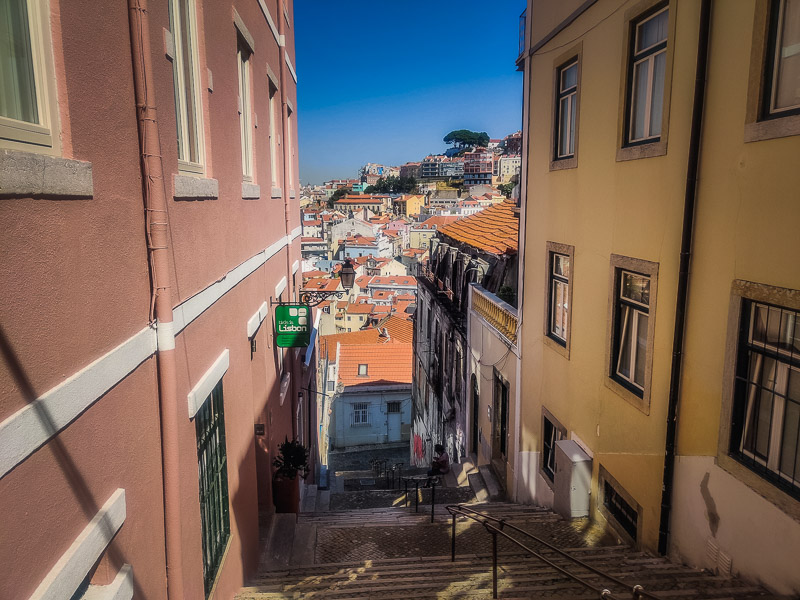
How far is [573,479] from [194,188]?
21.4 feet

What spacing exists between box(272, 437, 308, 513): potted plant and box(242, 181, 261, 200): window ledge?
161 inches

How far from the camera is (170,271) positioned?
12.9 ft

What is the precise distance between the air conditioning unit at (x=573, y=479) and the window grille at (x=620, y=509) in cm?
32

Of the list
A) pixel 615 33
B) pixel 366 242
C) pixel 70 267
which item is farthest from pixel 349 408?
pixel 366 242

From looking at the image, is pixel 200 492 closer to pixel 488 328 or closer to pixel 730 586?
pixel 730 586

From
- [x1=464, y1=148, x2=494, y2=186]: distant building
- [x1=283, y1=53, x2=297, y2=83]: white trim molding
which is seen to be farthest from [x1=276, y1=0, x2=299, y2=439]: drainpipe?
[x1=464, y1=148, x2=494, y2=186]: distant building

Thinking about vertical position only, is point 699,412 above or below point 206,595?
above

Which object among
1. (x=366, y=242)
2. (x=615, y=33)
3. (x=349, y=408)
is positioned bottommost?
(x=349, y=408)

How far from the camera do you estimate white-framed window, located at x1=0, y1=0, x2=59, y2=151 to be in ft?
7.59

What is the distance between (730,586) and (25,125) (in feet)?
20.6

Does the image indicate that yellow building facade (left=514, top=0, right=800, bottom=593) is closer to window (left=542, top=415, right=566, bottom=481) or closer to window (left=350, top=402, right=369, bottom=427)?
window (left=542, top=415, right=566, bottom=481)

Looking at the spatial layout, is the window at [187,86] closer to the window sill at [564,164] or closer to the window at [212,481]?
the window at [212,481]

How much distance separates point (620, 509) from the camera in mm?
7500

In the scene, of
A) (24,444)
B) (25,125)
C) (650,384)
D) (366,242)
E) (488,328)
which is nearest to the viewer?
(24,444)
